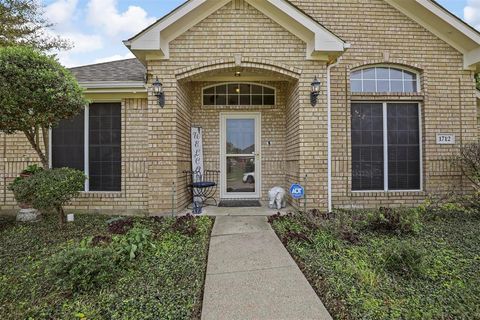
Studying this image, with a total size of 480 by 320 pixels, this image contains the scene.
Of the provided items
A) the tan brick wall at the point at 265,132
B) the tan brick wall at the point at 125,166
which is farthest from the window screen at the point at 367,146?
the tan brick wall at the point at 125,166

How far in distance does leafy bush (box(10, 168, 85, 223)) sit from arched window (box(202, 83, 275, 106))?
360cm

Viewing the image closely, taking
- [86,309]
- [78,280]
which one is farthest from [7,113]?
[86,309]

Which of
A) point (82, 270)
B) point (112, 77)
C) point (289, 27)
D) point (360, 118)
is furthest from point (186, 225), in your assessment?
point (360, 118)

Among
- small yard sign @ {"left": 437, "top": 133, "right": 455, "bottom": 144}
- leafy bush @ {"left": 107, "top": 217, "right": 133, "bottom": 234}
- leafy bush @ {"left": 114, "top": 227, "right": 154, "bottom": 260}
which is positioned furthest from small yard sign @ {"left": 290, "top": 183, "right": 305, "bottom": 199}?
small yard sign @ {"left": 437, "top": 133, "right": 455, "bottom": 144}

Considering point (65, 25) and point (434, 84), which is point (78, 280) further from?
point (65, 25)

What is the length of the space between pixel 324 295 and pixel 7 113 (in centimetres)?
529

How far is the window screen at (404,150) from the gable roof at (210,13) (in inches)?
98.6

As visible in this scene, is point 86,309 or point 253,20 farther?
point 253,20

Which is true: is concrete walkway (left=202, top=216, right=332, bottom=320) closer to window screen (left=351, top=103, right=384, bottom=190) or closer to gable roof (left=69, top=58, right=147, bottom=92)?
window screen (left=351, top=103, right=384, bottom=190)

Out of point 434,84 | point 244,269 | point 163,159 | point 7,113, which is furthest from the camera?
Answer: point 434,84

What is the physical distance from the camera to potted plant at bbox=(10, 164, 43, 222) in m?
4.46

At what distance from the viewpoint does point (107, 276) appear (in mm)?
2787

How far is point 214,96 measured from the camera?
6902 mm

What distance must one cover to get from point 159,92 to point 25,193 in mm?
2855
